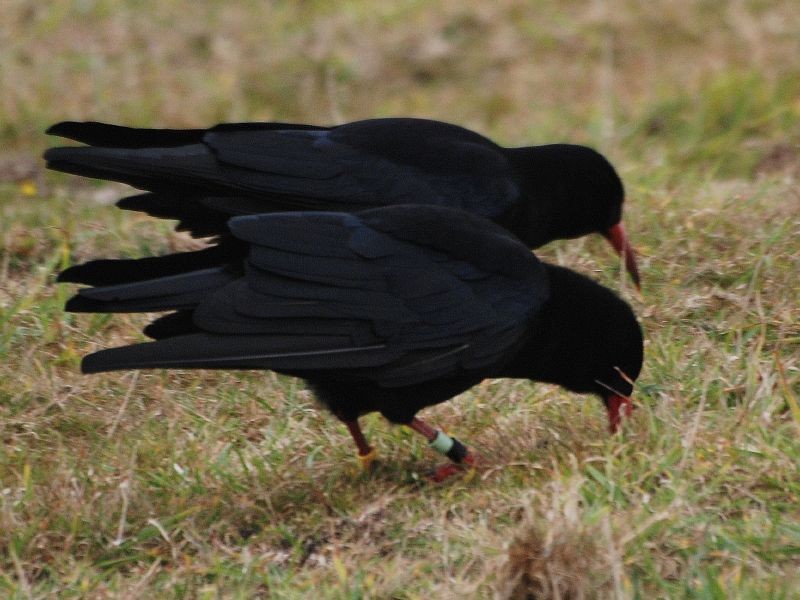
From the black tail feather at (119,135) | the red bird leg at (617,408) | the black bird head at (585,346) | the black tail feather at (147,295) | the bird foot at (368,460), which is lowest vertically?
the bird foot at (368,460)

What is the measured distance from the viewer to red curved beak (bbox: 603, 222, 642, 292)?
5.22m

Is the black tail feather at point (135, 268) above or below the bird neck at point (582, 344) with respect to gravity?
above

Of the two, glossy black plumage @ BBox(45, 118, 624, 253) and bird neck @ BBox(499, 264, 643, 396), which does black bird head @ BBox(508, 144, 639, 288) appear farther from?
bird neck @ BBox(499, 264, 643, 396)

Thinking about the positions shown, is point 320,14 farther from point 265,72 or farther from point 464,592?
point 464,592

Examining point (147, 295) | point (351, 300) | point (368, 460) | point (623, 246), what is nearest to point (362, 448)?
point (368, 460)

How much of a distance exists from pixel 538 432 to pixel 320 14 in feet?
19.4

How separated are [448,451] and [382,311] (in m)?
0.47

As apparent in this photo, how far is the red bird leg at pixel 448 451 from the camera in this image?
4008 mm

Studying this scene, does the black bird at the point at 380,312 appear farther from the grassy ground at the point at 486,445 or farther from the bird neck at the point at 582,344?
the grassy ground at the point at 486,445

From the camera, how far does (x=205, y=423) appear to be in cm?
445

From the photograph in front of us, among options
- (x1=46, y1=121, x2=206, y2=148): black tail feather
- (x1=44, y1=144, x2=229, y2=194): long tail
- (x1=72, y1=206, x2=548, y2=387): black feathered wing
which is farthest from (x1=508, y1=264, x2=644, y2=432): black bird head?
(x1=46, y1=121, x2=206, y2=148): black tail feather

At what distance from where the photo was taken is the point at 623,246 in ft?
17.7

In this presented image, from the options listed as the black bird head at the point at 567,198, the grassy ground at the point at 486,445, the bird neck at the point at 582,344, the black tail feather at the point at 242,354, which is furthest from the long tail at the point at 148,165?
the bird neck at the point at 582,344

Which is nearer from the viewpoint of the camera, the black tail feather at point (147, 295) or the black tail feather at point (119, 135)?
the black tail feather at point (147, 295)
